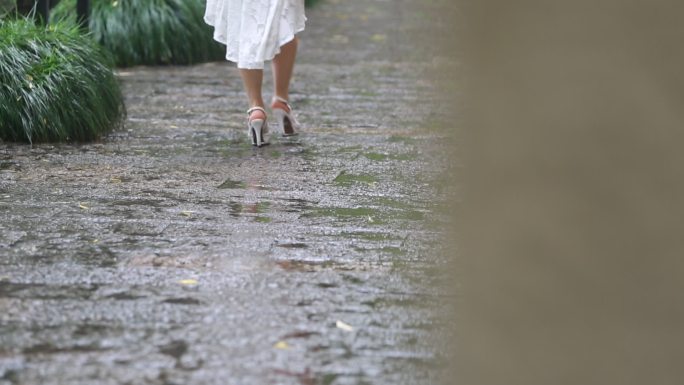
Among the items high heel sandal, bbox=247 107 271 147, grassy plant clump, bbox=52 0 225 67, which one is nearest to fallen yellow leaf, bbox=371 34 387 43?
Result: grassy plant clump, bbox=52 0 225 67

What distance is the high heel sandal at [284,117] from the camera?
22.2 ft

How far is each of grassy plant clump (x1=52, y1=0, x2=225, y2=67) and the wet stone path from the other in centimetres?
194

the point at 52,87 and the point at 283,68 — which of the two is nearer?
the point at 52,87

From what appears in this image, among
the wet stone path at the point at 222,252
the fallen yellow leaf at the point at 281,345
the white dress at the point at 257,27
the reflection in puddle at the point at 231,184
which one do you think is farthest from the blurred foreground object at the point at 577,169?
the white dress at the point at 257,27

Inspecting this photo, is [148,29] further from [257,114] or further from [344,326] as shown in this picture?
[344,326]

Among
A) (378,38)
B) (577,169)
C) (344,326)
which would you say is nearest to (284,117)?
(344,326)

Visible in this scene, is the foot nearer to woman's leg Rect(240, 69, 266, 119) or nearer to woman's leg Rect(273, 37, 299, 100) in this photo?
woman's leg Rect(240, 69, 266, 119)

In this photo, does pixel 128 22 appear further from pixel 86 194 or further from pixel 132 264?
→ pixel 132 264

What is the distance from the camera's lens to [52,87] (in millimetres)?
6324

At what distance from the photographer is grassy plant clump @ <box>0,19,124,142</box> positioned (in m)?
6.27

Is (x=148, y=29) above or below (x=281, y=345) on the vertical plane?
below

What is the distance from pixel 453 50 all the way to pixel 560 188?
0.82 ft

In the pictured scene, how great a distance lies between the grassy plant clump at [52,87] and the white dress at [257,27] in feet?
2.59

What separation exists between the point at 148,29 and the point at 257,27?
11.5ft
